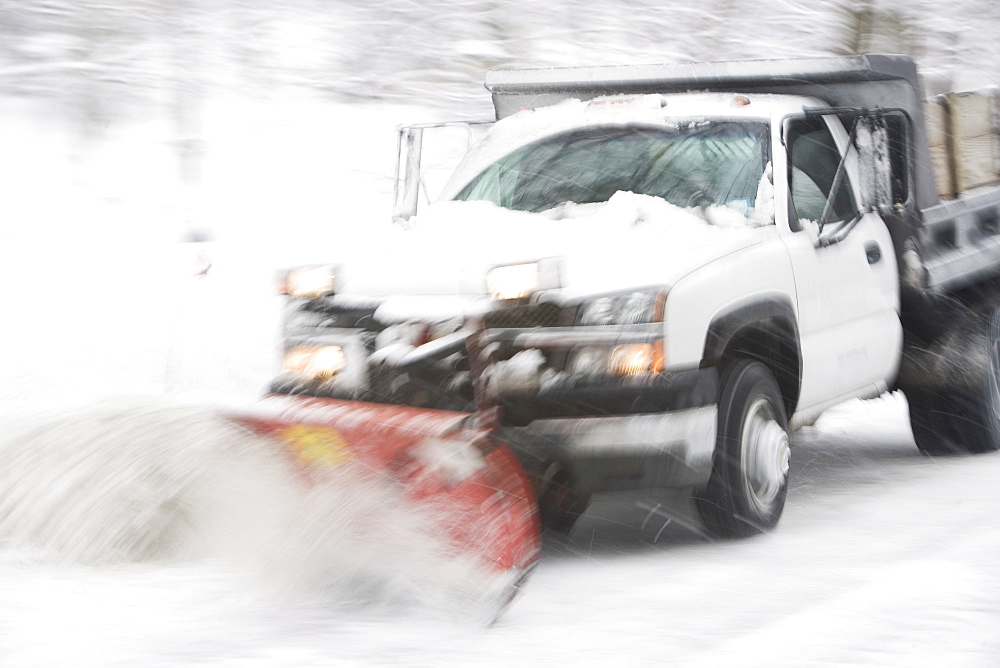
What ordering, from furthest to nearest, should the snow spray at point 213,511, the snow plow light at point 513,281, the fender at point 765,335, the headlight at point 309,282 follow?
the headlight at point 309,282 → the fender at point 765,335 → the snow plow light at point 513,281 → the snow spray at point 213,511

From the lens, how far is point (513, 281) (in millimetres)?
4598

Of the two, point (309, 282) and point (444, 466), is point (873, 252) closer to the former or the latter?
point (309, 282)

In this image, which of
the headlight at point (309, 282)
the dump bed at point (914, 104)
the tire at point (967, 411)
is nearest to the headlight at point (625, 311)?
the headlight at point (309, 282)

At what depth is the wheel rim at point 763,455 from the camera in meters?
5.13

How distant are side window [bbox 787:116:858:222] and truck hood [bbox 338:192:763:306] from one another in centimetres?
51

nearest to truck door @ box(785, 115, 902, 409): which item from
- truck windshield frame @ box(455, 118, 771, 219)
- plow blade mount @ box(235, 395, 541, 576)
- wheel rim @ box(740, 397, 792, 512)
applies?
truck windshield frame @ box(455, 118, 771, 219)

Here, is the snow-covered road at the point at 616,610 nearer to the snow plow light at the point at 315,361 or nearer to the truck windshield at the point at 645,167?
the snow plow light at the point at 315,361

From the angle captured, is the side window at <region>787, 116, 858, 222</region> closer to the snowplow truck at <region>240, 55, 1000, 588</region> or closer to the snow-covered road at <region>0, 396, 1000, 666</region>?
the snowplow truck at <region>240, 55, 1000, 588</region>

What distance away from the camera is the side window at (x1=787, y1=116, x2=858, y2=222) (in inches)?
230

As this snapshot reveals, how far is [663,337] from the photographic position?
15.2 ft

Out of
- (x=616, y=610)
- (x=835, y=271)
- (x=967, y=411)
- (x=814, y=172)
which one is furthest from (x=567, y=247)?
(x=967, y=411)

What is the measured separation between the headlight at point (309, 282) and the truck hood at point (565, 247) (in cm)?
6

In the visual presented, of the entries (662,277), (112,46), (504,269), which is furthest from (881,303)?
(112,46)

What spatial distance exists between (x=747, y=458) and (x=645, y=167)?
1.46 metres
